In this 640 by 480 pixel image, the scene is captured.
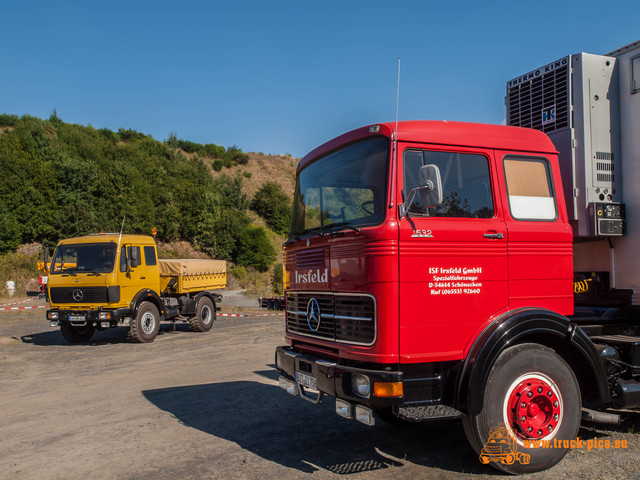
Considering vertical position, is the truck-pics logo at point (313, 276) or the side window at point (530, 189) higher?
the side window at point (530, 189)

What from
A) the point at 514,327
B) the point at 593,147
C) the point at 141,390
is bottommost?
the point at 141,390

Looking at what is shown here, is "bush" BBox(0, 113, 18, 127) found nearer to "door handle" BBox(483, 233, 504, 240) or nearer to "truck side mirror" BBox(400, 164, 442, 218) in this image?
"truck side mirror" BBox(400, 164, 442, 218)

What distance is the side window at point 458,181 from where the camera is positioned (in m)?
4.24

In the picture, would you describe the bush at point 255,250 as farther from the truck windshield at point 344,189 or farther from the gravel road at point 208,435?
the truck windshield at point 344,189

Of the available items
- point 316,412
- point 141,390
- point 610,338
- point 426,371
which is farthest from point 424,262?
point 141,390

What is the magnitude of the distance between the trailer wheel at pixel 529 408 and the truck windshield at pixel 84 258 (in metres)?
10.8

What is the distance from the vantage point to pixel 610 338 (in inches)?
201

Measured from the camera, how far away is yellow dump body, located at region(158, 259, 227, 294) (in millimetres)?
15141

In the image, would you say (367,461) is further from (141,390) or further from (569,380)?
(141,390)

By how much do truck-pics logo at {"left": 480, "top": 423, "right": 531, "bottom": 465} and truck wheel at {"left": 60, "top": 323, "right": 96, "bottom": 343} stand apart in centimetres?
1177

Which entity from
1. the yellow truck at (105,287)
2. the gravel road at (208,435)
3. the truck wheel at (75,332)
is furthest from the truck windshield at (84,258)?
the gravel road at (208,435)

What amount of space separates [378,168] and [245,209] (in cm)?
4674

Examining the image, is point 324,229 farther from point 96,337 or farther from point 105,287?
point 96,337

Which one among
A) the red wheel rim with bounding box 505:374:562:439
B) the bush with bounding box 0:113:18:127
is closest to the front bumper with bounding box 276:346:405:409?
the red wheel rim with bounding box 505:374:562:439
